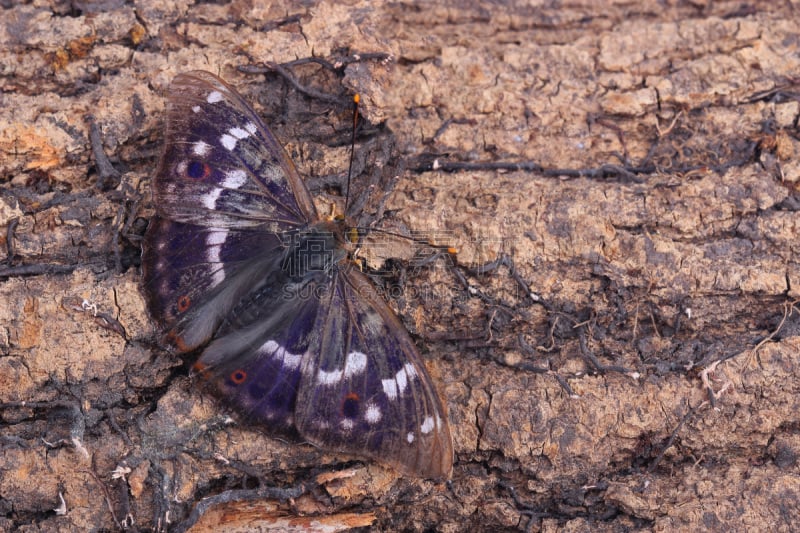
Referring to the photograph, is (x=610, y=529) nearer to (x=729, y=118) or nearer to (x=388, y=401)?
(x=388, y=401)

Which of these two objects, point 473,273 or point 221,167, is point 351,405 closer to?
point 473,273

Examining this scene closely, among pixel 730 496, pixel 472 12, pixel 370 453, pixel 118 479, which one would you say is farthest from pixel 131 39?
pixel 730 496

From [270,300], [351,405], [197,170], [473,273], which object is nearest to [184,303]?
[270,300]

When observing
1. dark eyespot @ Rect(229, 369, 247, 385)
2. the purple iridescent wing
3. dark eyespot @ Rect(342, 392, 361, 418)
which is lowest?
dark eyespot @ Rect(342, 392, 361, 418)

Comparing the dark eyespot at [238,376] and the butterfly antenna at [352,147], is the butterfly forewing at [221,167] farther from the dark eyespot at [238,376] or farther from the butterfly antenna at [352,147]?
the dark eyespot at [238,376]

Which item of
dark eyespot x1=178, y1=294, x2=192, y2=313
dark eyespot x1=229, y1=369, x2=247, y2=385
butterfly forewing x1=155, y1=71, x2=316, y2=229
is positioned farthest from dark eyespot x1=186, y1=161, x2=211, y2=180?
dark eyespot x1=229, y1=369, x2=247, y2=385

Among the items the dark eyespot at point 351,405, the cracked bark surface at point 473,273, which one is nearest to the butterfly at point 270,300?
the dark eyespot at point 351,405

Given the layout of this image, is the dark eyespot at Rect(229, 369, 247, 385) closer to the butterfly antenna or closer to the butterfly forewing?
the butterfly forewing
